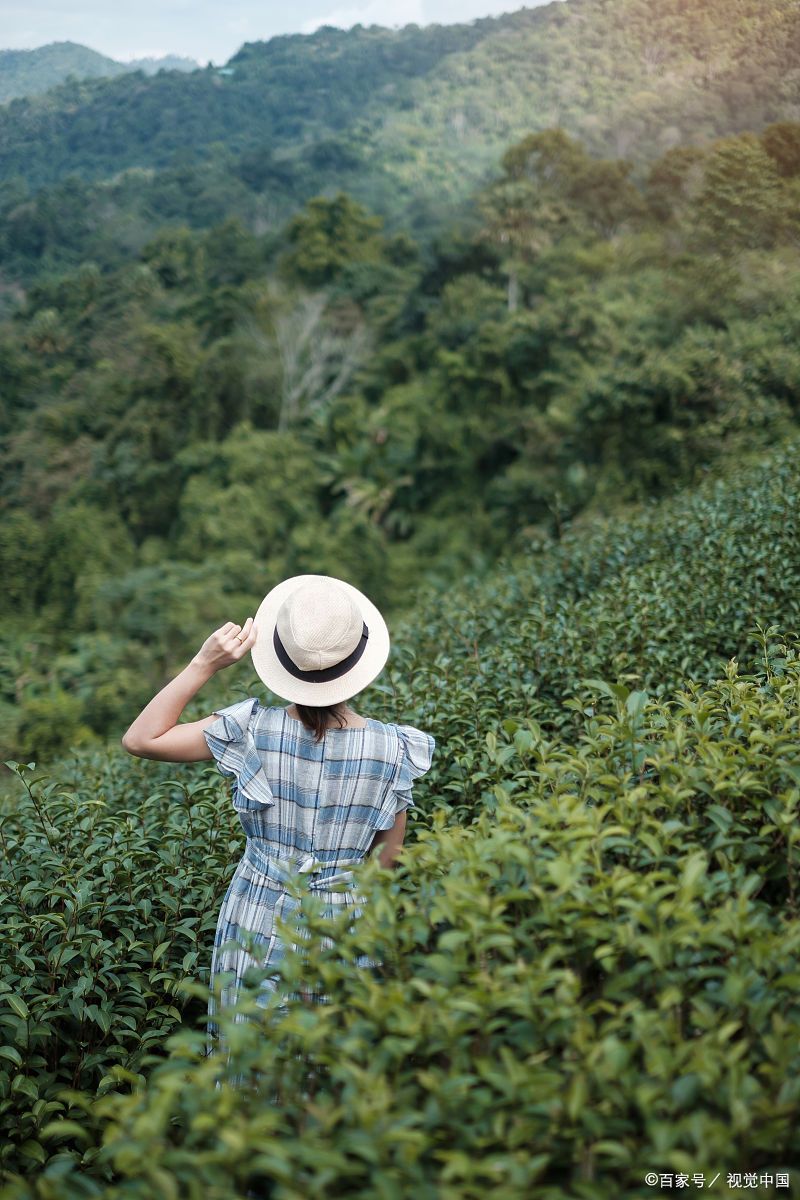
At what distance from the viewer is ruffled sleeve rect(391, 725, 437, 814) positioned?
1.69 metres

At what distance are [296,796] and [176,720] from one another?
0.24m

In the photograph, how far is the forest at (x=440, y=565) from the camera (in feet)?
3.63

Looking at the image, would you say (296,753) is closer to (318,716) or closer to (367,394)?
(318,716)

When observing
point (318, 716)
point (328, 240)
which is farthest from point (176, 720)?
point (328, 240)

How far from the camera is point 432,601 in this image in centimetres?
548

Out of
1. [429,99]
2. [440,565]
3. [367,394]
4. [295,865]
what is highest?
[429,99]

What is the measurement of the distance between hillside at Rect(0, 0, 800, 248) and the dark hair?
18542mm

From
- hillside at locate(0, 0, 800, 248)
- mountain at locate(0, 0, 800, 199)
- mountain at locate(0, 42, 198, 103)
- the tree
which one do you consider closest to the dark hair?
mountain at locate(0, 0, 800, 199)

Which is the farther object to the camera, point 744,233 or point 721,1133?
point 744,233

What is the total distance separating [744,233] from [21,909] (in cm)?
1565

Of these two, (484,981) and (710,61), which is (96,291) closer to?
(710,61)

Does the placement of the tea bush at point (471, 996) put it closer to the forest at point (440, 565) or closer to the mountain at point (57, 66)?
the forest at point (440, 565)

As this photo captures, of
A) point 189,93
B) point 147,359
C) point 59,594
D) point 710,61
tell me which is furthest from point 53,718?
point 189,93

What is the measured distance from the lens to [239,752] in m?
1.66
